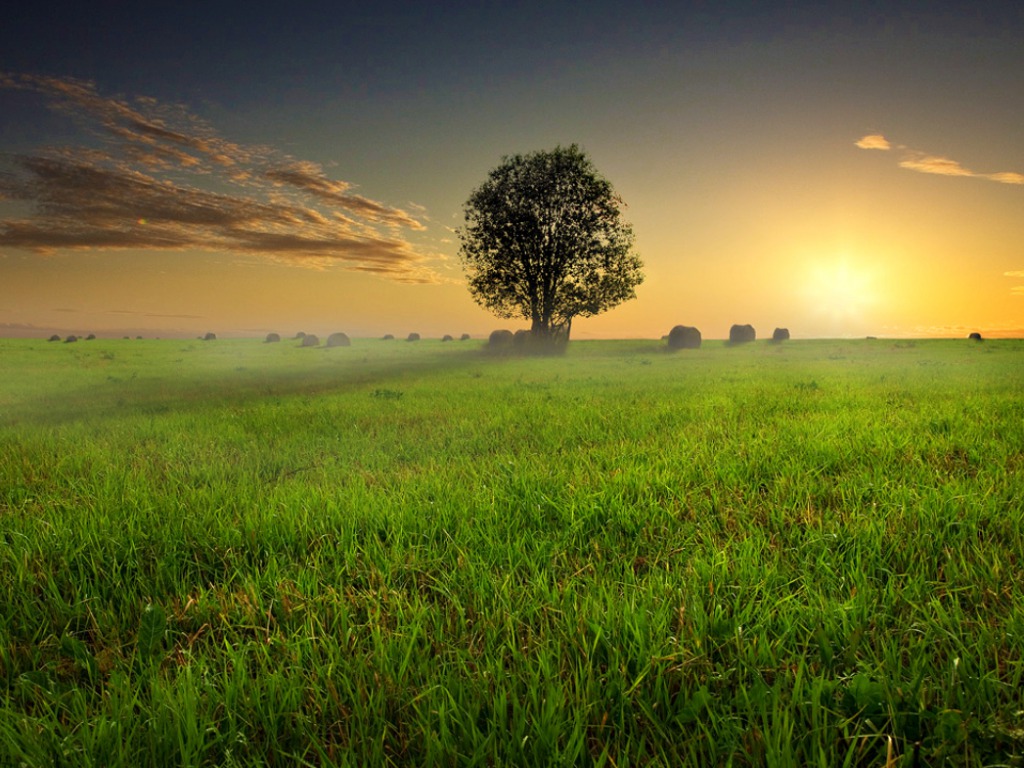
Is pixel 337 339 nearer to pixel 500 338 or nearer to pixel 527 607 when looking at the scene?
pixel 500 338

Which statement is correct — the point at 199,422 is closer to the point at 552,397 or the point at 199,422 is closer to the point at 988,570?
the point at 552,397

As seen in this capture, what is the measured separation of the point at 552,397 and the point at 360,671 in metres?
9.14

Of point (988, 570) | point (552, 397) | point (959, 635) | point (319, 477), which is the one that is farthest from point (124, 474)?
point (552, 397)

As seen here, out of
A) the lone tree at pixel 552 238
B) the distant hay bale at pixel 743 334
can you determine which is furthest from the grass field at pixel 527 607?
the distant hay bale at pixel 743 334

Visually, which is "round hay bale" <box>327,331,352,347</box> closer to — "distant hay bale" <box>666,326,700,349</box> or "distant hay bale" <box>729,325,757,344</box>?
"distant hay bale" <box>666,326,700,349</box>

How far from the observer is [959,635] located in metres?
2.01

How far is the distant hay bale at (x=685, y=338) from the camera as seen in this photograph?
164 feet

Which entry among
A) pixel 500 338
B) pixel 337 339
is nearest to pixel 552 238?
pixel 500 338

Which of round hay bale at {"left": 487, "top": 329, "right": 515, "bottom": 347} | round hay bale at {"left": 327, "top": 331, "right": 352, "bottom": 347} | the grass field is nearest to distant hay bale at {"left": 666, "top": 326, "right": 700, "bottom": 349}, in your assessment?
round hay bale at {"left": 487, "top": 329, "right": 515, "bottom": 347}

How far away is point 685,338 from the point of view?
50.2 m

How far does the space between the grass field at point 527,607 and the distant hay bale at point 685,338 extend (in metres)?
46.6

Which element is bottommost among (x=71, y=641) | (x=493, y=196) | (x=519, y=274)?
(x=71, y=641)

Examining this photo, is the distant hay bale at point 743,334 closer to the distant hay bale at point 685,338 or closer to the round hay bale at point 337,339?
the distant hay bale at point 685,338

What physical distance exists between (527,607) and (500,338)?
46072 mm
